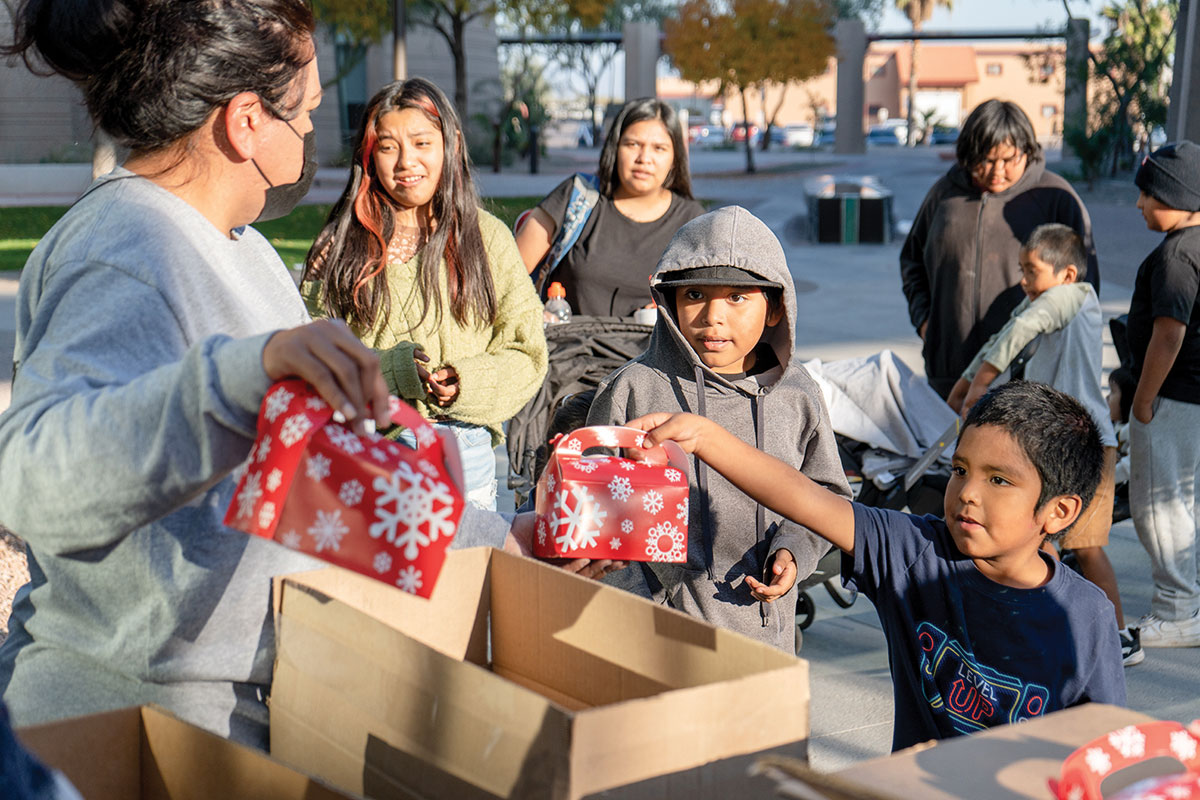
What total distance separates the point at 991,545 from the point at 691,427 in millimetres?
634

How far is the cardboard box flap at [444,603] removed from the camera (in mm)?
1616

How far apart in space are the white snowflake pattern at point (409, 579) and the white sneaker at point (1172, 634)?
407cm

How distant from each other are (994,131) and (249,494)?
4450 mm

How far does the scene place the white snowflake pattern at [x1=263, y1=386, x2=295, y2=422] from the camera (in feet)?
4.03

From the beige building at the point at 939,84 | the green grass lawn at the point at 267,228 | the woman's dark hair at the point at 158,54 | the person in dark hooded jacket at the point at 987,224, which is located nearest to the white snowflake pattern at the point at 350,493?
the woman's dark hair at the point at 158,54

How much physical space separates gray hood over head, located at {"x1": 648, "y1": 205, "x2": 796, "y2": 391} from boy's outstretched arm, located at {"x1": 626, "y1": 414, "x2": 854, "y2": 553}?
2.21 feet

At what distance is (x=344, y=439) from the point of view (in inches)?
48.9

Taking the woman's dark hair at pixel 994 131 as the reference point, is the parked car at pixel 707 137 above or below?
below

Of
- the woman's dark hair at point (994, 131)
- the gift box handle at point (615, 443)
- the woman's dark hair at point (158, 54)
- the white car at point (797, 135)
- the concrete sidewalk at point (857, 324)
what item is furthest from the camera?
the white car at point (797, 135)

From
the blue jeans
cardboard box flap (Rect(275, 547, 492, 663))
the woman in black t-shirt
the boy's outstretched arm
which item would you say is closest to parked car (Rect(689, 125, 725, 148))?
the woman in black t-shirt

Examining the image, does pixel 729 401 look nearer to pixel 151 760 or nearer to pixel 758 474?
pixel 758 474

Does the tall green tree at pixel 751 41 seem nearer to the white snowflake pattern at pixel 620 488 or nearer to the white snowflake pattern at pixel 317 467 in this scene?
the white snowflake pattern at pixel 620 488

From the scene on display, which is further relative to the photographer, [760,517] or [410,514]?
[760,517]

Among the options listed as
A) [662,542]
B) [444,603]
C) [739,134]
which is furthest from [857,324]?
[739,134]
